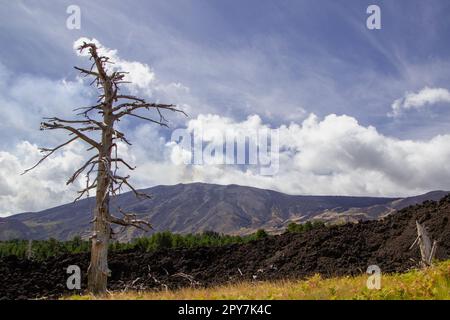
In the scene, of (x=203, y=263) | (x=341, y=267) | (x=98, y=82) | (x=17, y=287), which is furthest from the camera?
(x=203, y=263)

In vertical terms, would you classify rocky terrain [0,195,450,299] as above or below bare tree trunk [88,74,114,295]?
below

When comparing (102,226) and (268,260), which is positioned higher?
(102,226)

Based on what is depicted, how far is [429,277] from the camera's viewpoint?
11242 millimetres

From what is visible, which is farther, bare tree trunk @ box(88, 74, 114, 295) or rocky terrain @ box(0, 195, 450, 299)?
rocky terrain @ box(0, 195, 450, 299)

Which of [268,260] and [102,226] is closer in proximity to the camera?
[102,226]

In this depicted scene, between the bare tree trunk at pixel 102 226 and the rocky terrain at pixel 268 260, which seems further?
the rocky terrain at pixel 268 260

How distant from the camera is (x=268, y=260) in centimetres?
2152

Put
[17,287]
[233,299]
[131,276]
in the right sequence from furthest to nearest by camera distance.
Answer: [131,276] → [17,287] → [233,299]

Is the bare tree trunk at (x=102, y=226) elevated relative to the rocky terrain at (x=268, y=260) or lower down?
elevated

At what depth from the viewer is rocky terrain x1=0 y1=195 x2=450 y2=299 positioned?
706 inches

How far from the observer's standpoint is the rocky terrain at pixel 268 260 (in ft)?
58.9
